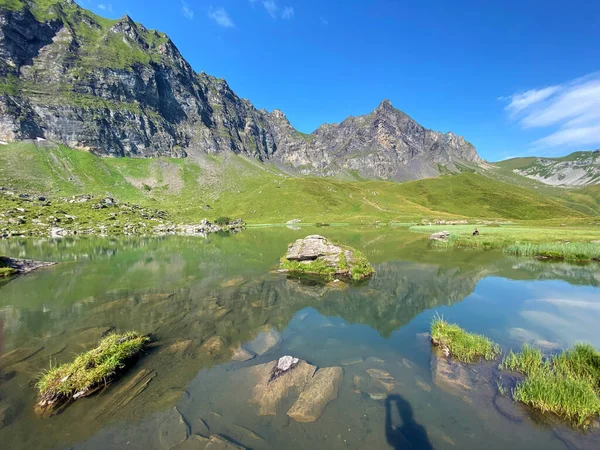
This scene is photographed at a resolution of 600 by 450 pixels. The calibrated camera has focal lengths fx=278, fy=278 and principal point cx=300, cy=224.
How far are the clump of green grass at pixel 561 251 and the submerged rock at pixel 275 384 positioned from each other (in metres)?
58.5

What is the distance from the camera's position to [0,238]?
271ft

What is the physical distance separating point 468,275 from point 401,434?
34978 millimetres

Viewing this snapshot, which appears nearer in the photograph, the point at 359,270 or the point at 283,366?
the point at 283,366

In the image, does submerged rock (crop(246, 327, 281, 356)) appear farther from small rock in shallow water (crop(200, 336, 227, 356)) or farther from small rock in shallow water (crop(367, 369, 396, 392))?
small rock in shallow water (crop(367, 369, 396, 392))

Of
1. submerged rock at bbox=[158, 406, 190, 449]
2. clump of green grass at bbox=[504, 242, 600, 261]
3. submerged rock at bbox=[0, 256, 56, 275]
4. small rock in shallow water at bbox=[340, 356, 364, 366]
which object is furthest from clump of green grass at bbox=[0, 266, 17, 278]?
clump of green grass at bbox=[504, 242, 600, 261]

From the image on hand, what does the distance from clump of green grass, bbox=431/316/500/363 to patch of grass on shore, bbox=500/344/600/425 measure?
120 cm

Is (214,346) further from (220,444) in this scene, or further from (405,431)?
(405,431)

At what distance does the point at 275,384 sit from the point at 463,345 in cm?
1188

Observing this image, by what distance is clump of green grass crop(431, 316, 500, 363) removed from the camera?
16.5 metres

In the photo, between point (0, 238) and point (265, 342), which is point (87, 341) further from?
point (0, 238)

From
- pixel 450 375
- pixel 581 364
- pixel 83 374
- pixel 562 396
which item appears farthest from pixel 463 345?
pixel 83 374

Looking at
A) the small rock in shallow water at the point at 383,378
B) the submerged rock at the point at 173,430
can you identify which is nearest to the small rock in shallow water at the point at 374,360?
the small rock in shallow water at the point at 383,378

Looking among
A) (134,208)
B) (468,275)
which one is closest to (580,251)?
(468,275)

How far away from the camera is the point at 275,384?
541 inches
